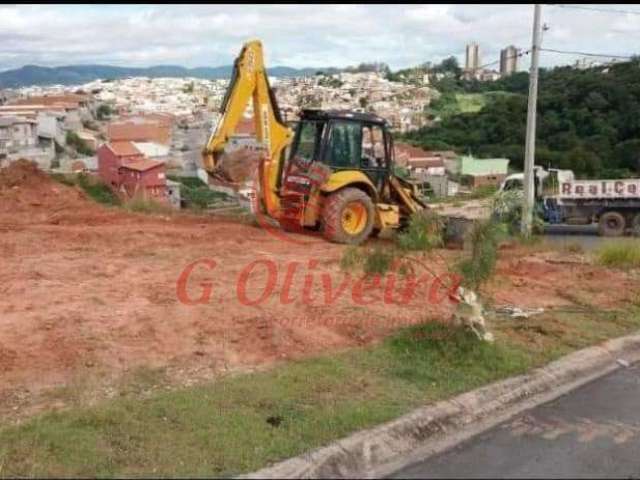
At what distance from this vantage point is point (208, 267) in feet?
33.0

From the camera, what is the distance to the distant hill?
18.1 metres

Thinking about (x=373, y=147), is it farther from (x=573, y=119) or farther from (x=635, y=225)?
(x=573, y=119)

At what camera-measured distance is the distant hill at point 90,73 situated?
1811 cm

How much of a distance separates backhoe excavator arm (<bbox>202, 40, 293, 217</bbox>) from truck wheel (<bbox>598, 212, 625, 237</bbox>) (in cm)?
1543

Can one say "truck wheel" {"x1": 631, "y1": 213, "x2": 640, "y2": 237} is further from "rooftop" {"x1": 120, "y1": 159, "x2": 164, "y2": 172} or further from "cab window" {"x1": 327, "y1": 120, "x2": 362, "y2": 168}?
"rooftop" {"x1": 120, "y1": 159, "x2": 164, "y2": 172}

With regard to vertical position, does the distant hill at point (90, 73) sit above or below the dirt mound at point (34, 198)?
above

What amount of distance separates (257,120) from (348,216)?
8.71 ft

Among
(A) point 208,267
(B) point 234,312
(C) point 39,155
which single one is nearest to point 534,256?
(A) point 208,267

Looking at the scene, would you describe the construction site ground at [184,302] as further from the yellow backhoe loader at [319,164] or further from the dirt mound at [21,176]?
the dirt mound at [21,176]

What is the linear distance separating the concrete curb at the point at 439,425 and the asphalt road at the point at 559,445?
0.12 meters

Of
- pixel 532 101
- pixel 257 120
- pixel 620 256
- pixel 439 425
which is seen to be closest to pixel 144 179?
pixel 257 120

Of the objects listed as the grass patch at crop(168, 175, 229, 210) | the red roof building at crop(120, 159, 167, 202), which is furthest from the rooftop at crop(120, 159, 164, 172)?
the grass patch at crop(168, 175, 229, 210)

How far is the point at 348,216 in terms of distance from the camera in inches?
554

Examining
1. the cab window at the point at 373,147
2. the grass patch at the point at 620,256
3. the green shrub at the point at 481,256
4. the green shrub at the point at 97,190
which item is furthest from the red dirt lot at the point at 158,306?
the green shrub at the point at 97,190
